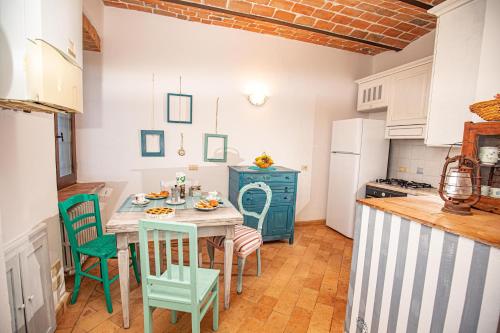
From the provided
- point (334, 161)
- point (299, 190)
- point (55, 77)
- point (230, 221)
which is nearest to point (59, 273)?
point (230, 221)

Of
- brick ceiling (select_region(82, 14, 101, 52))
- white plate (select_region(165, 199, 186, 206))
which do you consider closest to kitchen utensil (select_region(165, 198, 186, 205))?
white plate (select_region(165, 199, 186, 206))

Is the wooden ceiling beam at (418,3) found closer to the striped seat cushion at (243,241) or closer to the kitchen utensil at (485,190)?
the kitchen utensil at (485,190)

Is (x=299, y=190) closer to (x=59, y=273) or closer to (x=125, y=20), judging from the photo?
(x=59, y=273)

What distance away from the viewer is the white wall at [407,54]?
3.12 m

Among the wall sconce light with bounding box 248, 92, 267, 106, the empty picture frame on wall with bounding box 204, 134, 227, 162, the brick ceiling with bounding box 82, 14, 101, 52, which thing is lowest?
the empty picture frame on wall with bounding box 204, 134, 227, 162

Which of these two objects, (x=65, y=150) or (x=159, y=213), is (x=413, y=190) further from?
(x=65, y=150)

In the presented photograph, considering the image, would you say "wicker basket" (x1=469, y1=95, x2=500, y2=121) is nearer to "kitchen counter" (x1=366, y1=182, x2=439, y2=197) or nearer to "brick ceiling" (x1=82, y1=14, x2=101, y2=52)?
"kitchen counter" (x1=366, y1=182, x2=439, y2=197)

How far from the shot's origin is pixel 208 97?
10.6 ft

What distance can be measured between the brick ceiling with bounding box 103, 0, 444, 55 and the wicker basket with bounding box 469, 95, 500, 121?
1723 mm

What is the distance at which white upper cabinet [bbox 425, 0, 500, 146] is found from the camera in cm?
164

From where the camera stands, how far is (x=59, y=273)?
1847 mm

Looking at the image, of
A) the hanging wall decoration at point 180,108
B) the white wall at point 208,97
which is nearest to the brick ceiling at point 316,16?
the white wall at point 208,97

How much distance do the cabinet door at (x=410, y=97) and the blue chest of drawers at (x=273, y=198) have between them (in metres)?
1.58

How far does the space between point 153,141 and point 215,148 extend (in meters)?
0.83
